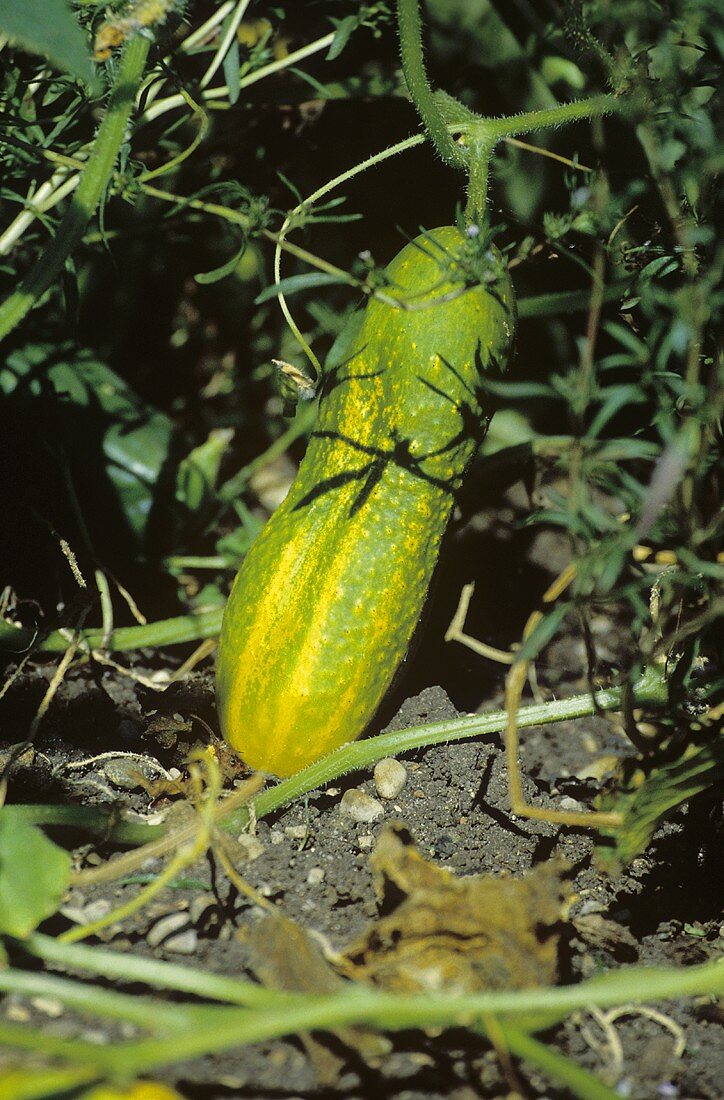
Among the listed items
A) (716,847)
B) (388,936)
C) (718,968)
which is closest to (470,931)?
(388,936)

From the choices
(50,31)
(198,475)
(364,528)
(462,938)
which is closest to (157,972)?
(462,938)

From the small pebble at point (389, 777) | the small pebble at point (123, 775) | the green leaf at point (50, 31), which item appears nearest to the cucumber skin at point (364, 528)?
the small pebble at point (389, 777)

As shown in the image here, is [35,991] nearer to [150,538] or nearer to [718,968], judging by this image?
[718,968]

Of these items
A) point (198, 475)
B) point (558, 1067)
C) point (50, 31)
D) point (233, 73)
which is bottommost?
point (558, 1067)

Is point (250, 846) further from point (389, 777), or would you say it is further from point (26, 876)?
point (26, 876)

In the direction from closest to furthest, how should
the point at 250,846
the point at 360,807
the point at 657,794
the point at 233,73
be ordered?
the point at 657,794 < the point at 250,846 < the point at 360,807 < the point at 233,73

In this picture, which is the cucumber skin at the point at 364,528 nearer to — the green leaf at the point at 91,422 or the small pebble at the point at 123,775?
the small pebble at the point at 123,775

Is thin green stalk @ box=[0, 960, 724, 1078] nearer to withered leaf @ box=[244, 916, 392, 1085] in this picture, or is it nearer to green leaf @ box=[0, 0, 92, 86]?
withered leaf @ box=[244, 916, 392, 1085]
